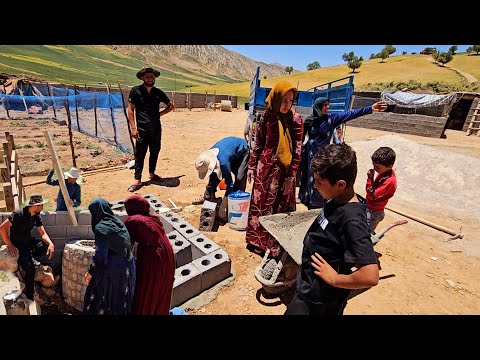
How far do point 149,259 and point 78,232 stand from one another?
1.71 m

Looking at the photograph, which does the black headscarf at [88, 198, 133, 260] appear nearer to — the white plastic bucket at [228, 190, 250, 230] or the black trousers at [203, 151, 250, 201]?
the white plastic bucket at [228, 190, 250, 230]

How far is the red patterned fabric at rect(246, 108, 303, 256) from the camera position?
3219 mm

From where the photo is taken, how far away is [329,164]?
1422 mm

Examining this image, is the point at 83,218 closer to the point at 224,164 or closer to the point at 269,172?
the point at 224,164

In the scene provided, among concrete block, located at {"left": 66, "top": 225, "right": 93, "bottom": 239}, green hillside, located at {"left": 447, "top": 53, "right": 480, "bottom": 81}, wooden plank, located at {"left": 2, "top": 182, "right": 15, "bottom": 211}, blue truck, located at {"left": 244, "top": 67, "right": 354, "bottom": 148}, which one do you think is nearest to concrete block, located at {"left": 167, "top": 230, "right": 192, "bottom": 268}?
concrete block, located at {"left": 66, "top": 225, "right": 93, "bottom": 239}

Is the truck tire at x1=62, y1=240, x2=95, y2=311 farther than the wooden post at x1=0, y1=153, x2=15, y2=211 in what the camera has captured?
No

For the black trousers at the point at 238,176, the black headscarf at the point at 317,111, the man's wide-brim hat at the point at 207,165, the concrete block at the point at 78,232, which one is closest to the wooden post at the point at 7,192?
the concrete block at the point at 78,232

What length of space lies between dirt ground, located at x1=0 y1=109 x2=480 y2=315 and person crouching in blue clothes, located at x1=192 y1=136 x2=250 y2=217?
63cm

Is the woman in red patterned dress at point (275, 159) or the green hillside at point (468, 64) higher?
the green hillside at point (468, 64)

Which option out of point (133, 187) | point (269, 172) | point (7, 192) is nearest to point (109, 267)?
point (269, 172)

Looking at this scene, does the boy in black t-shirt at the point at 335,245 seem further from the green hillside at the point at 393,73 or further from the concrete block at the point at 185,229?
the green hillside at the point at 393,73

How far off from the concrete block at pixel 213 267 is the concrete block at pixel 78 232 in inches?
47.5

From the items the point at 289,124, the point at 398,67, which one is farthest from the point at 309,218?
the point at 398,67

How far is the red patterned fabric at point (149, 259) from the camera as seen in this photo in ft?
5.72
